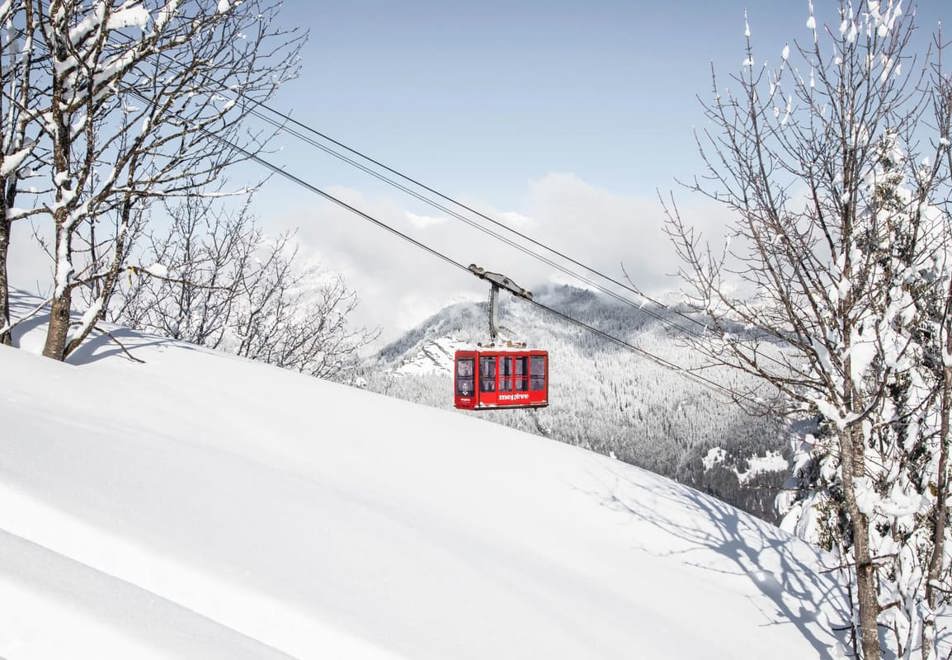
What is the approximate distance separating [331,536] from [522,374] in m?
10.4

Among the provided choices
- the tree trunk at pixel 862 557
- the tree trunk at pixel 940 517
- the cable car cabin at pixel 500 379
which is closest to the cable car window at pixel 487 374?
the cable car cabin at pixel 500 379

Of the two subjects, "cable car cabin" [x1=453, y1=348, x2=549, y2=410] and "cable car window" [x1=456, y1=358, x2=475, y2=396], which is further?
"cable car window" [x1=456, y1=358, x2=475, y2=396]

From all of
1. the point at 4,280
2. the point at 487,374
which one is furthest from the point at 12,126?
the point at 487,374

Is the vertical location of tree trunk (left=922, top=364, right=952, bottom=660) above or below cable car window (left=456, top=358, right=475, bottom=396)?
below

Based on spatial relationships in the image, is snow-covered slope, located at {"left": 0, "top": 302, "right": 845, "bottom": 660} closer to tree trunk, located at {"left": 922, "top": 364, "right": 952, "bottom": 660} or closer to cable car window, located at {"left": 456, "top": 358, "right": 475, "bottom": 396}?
tree trunk, located at {"left": 922, "top": 364, "right": 952, "bottom": 660}

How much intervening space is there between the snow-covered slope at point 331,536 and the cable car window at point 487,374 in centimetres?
614

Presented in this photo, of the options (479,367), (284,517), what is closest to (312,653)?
(284,517)

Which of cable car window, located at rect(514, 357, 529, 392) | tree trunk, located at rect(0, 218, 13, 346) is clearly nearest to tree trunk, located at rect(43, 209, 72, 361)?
tree trunk, located at rect(0, 218, 13, 346)

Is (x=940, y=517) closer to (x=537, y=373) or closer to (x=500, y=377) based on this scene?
(x=500, y=377)

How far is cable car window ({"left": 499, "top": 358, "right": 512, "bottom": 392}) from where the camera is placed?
1344cm

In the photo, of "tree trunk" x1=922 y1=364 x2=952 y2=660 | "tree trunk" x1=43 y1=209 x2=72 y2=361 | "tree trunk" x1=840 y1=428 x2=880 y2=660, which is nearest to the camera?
"tree trunk" x1=922 y1=364 x2=952 y2=660

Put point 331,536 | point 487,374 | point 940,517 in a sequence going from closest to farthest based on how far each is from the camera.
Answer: point 331,536, point 940,517, point 487,374

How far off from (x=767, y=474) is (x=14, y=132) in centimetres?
14451

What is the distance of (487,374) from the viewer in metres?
13.3
